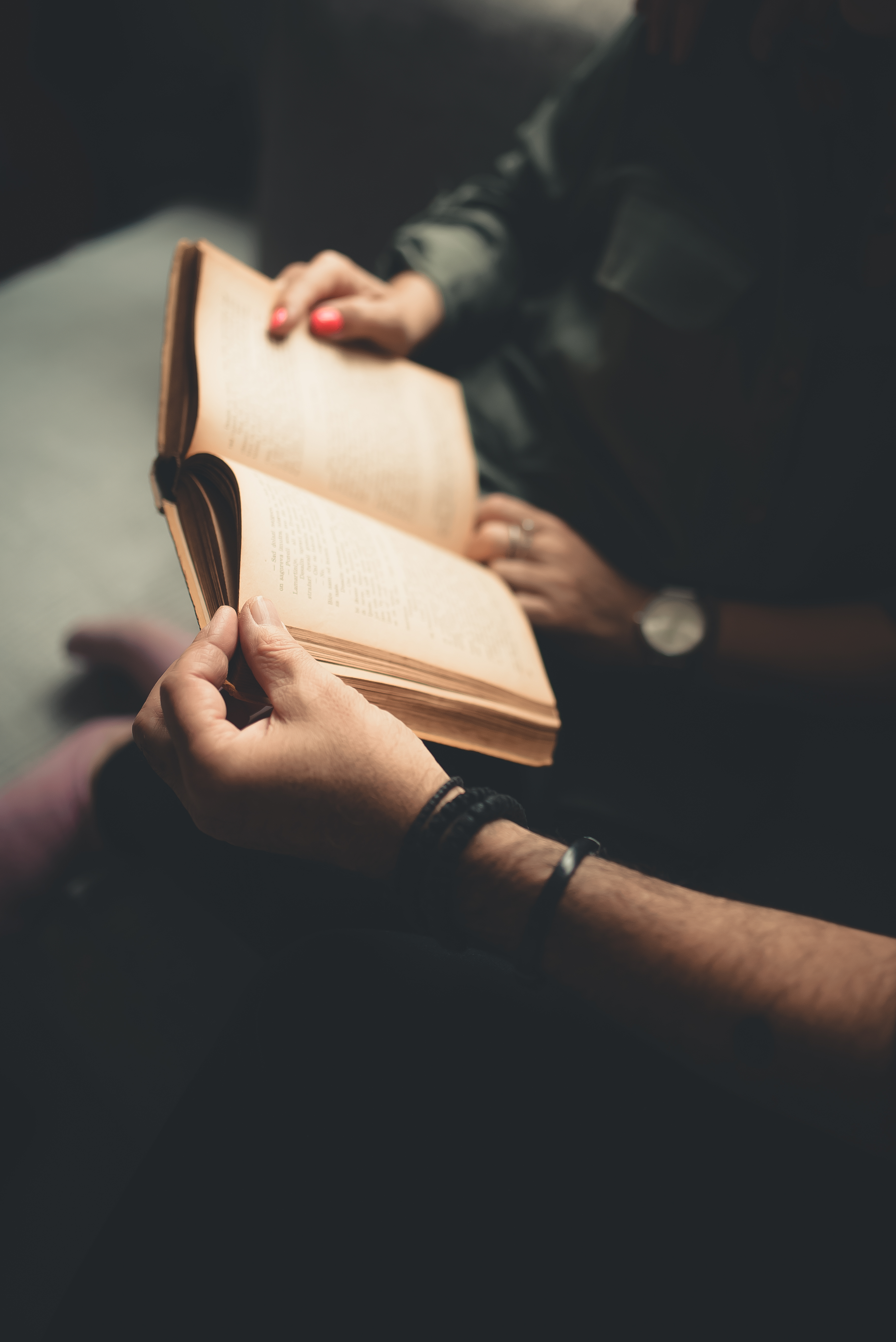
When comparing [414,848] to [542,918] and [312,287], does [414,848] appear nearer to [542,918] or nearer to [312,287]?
[542,918]

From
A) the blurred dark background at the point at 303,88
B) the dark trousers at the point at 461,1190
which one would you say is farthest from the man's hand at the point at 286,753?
the blurred dark background at the point at 303,88

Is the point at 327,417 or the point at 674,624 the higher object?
the point at 327,417

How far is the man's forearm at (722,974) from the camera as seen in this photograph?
1.19 feet

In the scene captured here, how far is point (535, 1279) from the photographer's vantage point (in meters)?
0.43

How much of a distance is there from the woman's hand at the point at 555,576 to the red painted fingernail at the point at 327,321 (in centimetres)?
22

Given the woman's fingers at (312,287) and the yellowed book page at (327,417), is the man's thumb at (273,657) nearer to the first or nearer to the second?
the yellowed book page at (327,417)

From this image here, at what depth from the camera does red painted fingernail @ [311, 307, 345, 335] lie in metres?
0.65

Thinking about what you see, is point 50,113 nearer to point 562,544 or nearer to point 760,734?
point 562,544

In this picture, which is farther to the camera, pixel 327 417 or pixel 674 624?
pixel 674 624

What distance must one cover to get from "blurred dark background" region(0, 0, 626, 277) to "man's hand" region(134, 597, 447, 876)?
85 cm

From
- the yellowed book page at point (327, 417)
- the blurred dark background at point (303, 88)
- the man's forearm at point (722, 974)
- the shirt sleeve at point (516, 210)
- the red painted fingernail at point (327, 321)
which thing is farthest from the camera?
the blurred dark background at point (303, 88)

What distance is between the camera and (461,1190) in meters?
0.45

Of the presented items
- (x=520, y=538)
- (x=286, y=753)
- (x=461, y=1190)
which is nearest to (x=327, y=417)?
(x=520, y=538)

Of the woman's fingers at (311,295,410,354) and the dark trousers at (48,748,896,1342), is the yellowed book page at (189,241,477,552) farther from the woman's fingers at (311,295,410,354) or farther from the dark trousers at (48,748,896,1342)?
the dark trousers at (48,748,896,1342)
